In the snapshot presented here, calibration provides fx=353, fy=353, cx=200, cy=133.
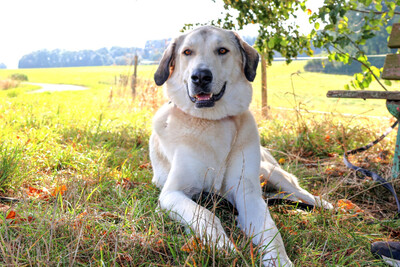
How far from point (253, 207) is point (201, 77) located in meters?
0.93

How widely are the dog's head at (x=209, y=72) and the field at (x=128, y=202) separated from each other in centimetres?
72

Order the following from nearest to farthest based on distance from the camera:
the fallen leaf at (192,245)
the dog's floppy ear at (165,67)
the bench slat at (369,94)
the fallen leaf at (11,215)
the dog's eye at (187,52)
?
the fallen leaf at (192,245), the fallen leaf at (11,215), the dog's eye at (187,52), the dog's floppy ear at (165,67), the bench slat at (369,94)

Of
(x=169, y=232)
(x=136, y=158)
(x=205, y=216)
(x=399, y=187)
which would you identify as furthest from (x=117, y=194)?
(x=399, y=187)

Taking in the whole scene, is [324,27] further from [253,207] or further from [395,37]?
[253,207]

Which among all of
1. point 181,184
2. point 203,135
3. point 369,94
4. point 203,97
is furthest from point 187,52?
point 369,94

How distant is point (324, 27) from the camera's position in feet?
13.5

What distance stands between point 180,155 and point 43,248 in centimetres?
111

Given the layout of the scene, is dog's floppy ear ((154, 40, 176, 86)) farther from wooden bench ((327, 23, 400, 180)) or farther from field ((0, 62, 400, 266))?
wooden bench ((327, 23, 400, 180))

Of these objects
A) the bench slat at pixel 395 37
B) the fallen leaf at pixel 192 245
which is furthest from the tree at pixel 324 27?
the fallen leaf at pixel 192 245

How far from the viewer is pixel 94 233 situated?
1875 millimetres

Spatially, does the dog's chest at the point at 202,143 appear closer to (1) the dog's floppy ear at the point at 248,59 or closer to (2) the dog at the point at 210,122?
(2) the dog at the point at 210,122

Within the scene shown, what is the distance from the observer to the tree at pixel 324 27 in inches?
155

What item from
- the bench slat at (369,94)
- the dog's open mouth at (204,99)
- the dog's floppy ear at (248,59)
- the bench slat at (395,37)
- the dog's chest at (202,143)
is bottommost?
the dog's chest at (202,143)

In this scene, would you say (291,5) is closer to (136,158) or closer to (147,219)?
(136,158)
